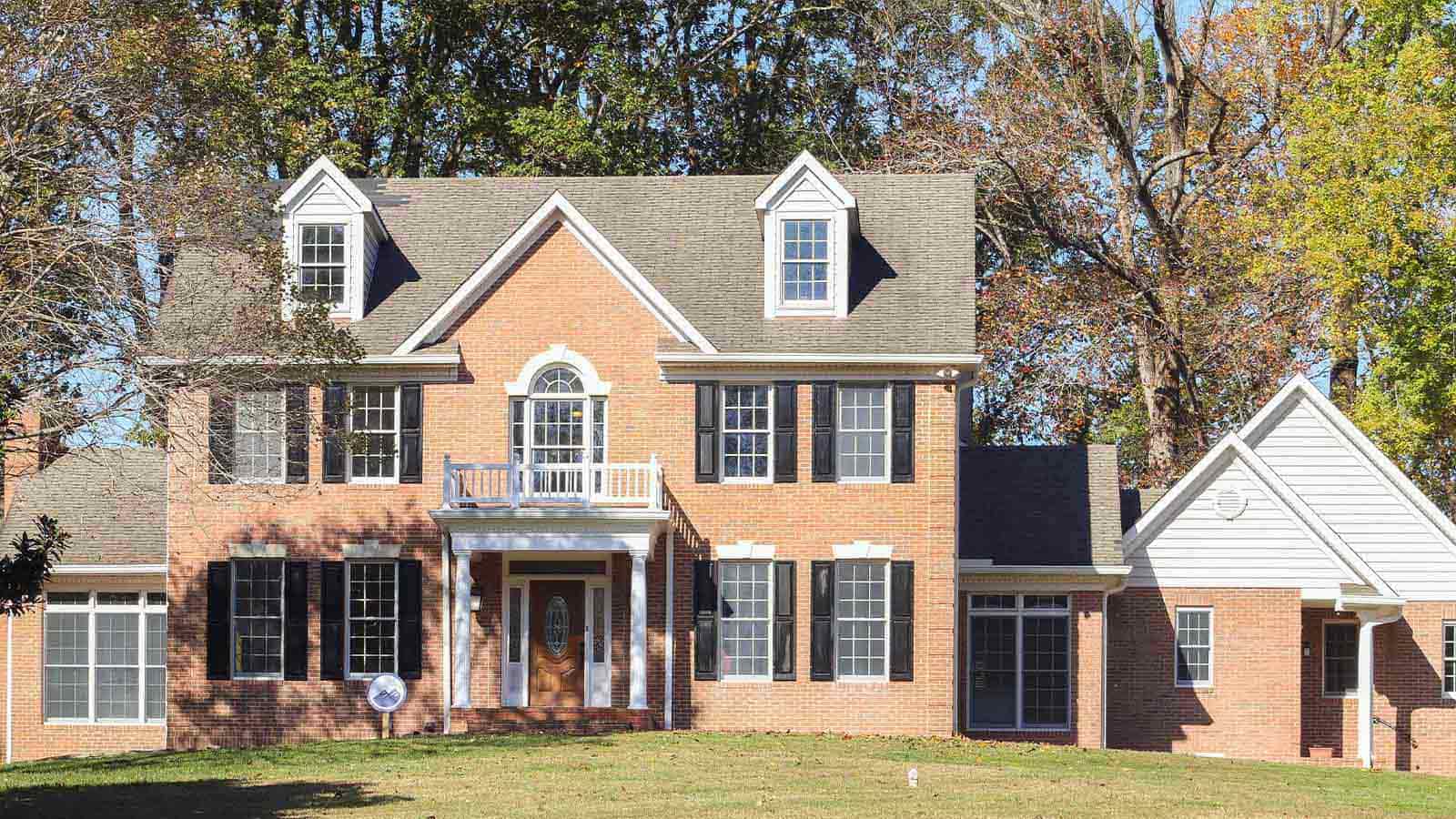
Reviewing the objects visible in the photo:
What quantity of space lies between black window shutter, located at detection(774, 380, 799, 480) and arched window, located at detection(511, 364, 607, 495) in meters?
2.65

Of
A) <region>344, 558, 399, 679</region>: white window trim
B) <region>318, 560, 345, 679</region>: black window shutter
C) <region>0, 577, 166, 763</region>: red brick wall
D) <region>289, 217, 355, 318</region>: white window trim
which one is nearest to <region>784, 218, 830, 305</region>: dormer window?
<region>289, 217, 355, 318</region>: white window trim

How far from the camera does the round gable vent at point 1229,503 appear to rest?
31.0 m

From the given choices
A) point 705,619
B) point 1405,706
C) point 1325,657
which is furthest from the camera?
point 1325,657

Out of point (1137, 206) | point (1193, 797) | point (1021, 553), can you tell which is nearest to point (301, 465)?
point (1021, 553)

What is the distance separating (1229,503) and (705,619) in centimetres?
867

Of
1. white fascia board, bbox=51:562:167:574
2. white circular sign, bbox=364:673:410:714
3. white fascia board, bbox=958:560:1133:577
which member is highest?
white fascia board, bbox=958:560:1133:577

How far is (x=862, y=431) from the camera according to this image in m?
29.6

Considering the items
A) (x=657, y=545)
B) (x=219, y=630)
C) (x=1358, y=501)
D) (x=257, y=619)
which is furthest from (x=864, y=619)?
(x=219, y=630)

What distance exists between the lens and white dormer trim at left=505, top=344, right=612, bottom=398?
97.7 feet

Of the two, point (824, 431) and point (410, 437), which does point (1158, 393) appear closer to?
point (824, 431)

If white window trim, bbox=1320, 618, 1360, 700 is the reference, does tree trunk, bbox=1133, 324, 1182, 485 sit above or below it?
above

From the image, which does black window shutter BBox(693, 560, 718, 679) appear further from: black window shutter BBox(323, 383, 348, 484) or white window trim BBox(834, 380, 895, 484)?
black window shutter BBox(323, 383, 348, 484)

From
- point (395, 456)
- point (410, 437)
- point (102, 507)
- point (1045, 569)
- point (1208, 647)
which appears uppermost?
point (410, 437)

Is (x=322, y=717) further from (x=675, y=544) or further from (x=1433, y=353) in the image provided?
(x=1433, y=353)
